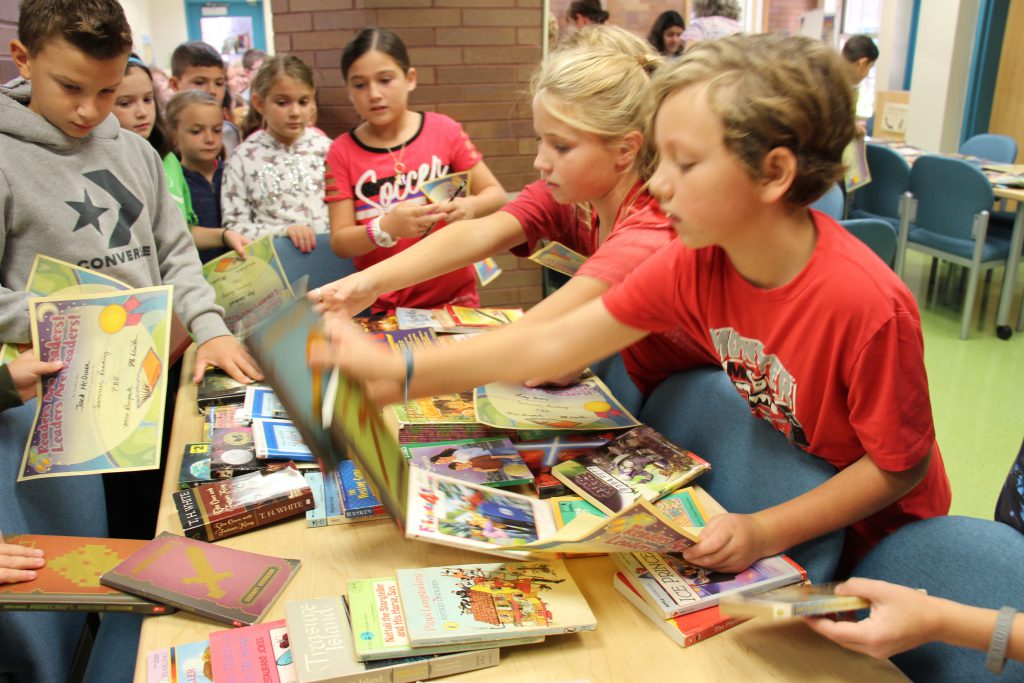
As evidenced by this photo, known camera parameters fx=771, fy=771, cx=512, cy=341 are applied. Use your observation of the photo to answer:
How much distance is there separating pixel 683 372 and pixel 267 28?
12.6m

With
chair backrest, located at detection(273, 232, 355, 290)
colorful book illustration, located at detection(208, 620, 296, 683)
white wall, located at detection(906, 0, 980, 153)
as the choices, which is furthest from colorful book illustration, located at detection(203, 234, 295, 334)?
white wall, located at detection(906, 0, 980, 153)

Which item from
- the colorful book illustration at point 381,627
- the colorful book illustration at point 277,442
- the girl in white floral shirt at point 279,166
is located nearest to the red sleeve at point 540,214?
the colorful book illustration at point 277,442

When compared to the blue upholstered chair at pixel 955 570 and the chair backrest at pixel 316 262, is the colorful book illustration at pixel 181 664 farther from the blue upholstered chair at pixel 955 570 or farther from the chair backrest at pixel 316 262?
the chair backrest at pixel 316 262

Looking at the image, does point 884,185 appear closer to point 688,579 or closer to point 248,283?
point 248,283

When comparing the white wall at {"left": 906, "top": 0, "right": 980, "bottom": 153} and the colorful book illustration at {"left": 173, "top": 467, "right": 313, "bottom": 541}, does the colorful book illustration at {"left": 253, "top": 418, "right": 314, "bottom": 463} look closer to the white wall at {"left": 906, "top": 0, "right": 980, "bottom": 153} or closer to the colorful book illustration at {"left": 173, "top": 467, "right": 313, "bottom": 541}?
the colorful book illustration at {"left": 173, "top": 467, "right": 313, "bottom": 541}

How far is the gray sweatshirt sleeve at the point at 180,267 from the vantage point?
2076 millimetres

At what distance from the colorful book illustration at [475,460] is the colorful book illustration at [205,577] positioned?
33 cm

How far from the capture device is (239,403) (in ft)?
5.94

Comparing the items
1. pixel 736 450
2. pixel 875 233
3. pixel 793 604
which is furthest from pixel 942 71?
pixel 793 604

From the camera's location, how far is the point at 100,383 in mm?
1487

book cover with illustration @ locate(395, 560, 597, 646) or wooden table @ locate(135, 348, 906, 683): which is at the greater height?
book cover with illustration @ locate(395, 560, 597, 646)

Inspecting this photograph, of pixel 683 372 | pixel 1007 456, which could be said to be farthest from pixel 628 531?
pixel 1007 456

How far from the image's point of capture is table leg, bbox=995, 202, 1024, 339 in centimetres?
450

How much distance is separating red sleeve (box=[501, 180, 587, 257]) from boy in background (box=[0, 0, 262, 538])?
78cm
